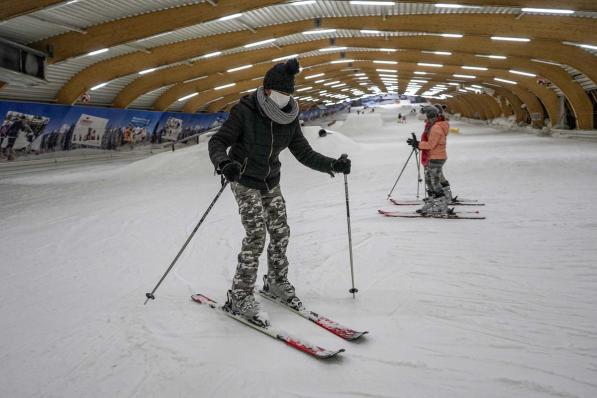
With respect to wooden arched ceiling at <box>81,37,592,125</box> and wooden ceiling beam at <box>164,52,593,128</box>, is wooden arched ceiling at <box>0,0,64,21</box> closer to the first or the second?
wooden arched ceiling at <box>81,37,592,125</box>

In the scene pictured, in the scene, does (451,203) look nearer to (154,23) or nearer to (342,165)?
(342,165)

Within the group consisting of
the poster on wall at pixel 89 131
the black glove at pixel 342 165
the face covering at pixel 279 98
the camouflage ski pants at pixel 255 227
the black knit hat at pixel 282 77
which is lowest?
the camouflage ski pants at pixel 255 227

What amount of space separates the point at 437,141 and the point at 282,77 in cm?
421

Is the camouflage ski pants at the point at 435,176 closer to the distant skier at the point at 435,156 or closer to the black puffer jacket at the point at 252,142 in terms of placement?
the distant skier at the point at 435,156

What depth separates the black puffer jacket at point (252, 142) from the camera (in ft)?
9.76

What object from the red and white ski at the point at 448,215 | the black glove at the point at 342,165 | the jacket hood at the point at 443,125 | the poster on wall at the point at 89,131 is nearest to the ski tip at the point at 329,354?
the black glove at the point at 342,165

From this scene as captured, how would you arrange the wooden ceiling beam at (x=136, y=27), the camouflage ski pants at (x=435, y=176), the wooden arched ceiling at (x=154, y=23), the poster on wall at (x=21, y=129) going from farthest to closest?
the poster on wall at (x=21, y=129), the wooden ceiling beam at (x=136, y=27), the wooden arched ceiling at (x=154, y=23), the camouflage ski pants at (x=435, y=176)

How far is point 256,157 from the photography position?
305 centimetres

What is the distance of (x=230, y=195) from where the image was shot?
9.11 m

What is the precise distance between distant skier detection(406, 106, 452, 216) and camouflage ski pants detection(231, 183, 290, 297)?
4.03m

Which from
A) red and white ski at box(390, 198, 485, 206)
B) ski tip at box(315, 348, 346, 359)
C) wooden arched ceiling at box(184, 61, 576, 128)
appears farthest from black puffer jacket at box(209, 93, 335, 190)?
wooden arched ceiling at box(184, 61, 576, 128)

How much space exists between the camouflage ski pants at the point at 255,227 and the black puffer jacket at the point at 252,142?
0.09m

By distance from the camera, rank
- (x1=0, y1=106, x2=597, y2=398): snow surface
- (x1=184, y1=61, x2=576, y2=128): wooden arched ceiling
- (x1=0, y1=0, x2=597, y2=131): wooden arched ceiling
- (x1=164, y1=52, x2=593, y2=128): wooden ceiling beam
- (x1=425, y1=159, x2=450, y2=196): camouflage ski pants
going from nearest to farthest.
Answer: (x1=0, y1=106, x2=597, y2=398): snow surface → (x1=425, y1=159, x2=450, y2=196): camouflage ski pants → (x1=0, y1=0, x2=597, y2=131): wooden arched ceiling → (x1=164, y1=52, x2=593, y2=128): wooden ceiling beam → (x1=184, y1=61, x2=576, y2=128): wooden arched ceiling

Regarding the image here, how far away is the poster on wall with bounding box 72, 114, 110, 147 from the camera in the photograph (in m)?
21.7
